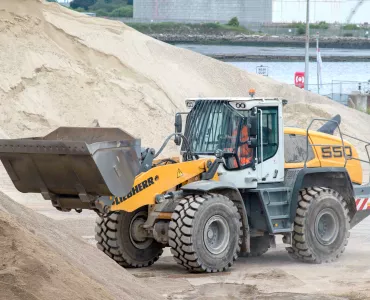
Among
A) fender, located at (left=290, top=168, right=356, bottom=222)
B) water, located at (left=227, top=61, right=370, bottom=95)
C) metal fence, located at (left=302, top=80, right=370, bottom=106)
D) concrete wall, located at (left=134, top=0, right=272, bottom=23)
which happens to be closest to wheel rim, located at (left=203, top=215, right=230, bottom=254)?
fender, located at (left=290, top=168, right=356, bottom=222)

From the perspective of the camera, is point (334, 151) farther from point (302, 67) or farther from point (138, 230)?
point (302, 67)

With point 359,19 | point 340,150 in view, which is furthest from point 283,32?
point 340,150

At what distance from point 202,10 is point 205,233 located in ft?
280

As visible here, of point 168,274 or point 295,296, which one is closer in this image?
point 295,296

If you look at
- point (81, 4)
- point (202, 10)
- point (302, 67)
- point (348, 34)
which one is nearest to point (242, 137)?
point (302, 67)

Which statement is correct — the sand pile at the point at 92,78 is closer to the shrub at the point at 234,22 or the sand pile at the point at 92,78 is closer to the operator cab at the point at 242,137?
the operator cab at the point at 242,137

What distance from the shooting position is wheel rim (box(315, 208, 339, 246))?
1490 centimetres

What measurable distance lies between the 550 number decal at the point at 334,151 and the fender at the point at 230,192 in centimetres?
192

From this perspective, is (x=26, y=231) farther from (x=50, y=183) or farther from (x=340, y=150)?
(x=340, y=150)

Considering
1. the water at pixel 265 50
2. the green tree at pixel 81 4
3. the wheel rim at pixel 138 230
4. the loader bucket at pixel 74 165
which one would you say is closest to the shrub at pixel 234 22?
the water at pixel 265 50

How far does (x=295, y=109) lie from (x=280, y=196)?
17893 millimetres

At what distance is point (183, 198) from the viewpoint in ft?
44.8

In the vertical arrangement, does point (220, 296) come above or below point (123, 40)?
below

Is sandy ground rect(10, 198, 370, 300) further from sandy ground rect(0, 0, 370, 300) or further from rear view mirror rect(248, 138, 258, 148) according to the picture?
rear view mirror rect(248, 138, 258, 148)
